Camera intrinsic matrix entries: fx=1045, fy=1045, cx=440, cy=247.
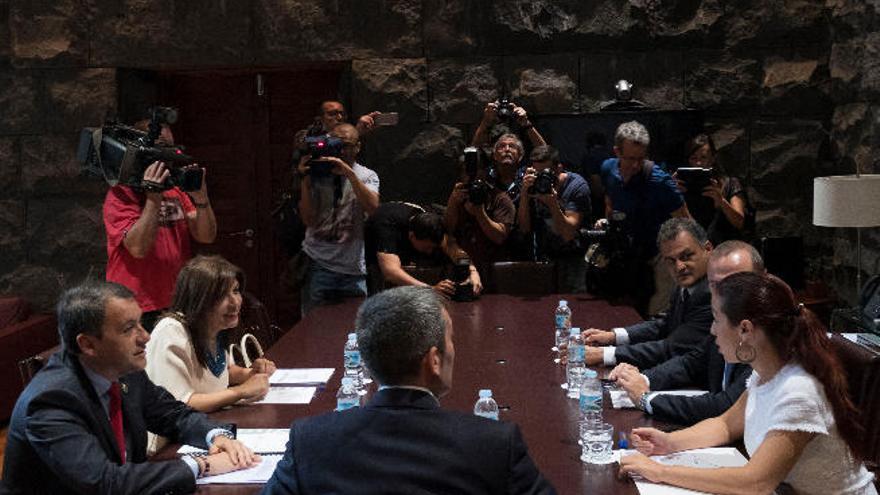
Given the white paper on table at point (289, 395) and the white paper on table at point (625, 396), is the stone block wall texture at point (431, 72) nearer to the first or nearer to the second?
the white paper on table at point (289, 395)

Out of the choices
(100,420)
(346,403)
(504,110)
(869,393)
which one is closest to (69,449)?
(100,420)

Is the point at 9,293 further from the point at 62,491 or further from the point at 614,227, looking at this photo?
the point at 62,491

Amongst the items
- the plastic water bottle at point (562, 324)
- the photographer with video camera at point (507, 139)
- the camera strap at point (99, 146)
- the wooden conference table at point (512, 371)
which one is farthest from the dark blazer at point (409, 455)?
→ the photographer with video camera at point (507, 139)

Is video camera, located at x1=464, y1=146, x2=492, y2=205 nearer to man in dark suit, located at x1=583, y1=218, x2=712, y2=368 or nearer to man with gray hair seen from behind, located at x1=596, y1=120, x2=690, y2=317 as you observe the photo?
man with gray hair seen from behind, located at x1=596, y1=120, x2=690, y2=317

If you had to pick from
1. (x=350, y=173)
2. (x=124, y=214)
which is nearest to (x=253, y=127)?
(x=350, y=173)

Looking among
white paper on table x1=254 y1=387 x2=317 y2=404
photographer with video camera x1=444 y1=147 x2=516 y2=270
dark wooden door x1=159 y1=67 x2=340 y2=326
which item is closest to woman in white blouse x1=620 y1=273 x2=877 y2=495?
white paper on table x1=254 y1=387 x2=317 y2=404

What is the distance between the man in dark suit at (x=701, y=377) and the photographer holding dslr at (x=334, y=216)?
216cm

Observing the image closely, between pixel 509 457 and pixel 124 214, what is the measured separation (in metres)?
3.25

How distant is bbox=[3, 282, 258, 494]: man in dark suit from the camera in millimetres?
2369

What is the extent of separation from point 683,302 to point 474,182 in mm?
2011

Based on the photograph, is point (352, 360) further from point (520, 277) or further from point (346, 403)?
point (520, 277)

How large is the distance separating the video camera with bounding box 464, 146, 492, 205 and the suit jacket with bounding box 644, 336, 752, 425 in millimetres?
2272

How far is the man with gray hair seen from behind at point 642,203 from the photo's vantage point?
540 centimetres

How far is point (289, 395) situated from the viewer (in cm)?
332
